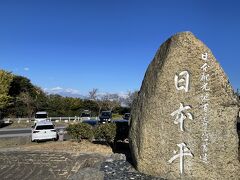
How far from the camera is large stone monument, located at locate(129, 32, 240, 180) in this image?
8.70 m

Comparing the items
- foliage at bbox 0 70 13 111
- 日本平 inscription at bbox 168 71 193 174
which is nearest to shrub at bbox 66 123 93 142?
日本平 inscription at bbox 168 71 193 174

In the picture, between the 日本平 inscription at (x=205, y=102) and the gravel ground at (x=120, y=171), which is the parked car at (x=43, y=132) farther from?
the 日本平 inscription at (x=205, y=102)

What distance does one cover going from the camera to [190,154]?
898cm

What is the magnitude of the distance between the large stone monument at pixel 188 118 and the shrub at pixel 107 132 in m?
5.86

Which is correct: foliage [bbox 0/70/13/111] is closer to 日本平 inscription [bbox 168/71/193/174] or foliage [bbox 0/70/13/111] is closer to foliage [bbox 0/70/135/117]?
foliage [bbox 0/70/135/117]

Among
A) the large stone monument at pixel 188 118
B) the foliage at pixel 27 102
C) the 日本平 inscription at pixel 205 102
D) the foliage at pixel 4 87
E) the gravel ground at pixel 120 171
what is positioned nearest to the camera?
the large stone monument at pixel 188 118

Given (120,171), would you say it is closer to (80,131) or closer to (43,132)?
(80,131)

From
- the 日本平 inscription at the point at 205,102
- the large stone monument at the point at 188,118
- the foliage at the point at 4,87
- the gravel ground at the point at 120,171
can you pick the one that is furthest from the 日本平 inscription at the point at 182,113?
the foliage at the point at 4,87

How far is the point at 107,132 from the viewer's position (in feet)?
50.6

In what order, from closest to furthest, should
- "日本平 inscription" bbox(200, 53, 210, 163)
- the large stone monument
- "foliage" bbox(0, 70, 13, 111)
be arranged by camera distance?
the large stone monument, "日本平 inscription" bbox(200, 53, 210, 163), "foliage" bbox(0, 70, 13, 111)

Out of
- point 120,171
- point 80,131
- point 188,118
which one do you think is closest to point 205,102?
point 188,118

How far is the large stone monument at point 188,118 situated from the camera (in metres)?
8.70

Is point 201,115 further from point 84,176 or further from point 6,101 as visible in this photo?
point 6,101

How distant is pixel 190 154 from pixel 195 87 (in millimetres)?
1726
